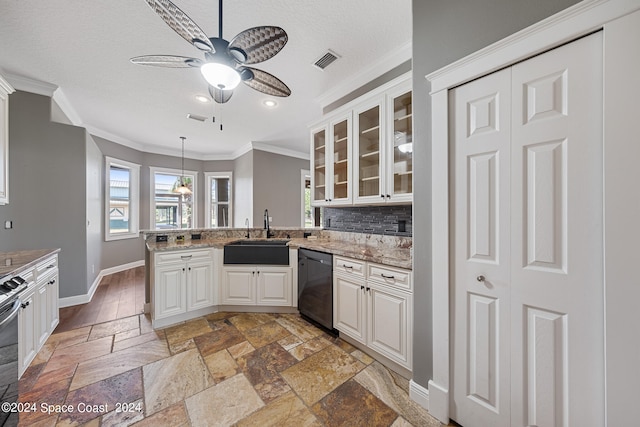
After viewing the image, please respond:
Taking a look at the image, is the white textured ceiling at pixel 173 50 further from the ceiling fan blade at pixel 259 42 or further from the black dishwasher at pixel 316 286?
the black dishwasher at pixel 316 286

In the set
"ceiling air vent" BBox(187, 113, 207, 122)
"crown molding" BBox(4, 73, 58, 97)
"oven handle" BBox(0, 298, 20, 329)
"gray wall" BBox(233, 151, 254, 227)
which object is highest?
"ceiling air vent" BBox(187, 113, 207, 122)

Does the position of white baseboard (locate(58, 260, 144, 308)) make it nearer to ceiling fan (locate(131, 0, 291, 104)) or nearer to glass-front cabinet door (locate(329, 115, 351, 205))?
ceiling fan (locate(131, 0, 291, 104))

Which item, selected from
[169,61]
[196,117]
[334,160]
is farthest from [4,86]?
[334,160]

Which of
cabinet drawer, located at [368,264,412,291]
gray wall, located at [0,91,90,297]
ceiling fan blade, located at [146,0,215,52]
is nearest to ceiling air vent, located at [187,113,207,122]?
gray wall, located at [0,91,90,297]

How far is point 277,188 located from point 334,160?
3035 millimetres

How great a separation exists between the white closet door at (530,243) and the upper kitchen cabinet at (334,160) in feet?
4.45

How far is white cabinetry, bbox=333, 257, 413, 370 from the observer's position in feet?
5.69

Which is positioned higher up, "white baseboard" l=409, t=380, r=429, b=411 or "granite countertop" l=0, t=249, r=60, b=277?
"granite countertop" l=0, t=249, r=60, b=277

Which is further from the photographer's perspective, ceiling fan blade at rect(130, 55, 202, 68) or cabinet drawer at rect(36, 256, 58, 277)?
cabinet drawer at rect(36, 256, 58, 277)

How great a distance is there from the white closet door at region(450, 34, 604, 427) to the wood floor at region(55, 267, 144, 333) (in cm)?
361

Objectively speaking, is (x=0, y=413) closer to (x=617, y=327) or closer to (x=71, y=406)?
(x=71, y=406)

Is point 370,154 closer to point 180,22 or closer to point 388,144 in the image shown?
point 388,144

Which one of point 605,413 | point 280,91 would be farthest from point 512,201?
point 280,91

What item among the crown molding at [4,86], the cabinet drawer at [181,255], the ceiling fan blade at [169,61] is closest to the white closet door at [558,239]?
the ceiling fan blade at [169,61]
